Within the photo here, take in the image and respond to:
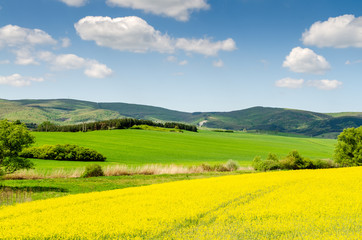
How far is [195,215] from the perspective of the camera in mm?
16406

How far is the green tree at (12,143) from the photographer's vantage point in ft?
88.6

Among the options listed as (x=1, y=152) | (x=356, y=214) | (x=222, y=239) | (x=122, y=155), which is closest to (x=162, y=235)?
(x=222, y=239)

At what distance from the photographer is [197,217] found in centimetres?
1622

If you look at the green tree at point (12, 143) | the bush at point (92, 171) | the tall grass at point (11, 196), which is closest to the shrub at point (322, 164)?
the bush at point (92, 171)

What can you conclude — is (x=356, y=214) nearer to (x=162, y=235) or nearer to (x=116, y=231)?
(x=162, y=235)

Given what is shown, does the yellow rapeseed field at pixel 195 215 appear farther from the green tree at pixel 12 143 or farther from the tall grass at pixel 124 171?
the tall grass at pixel 124 171

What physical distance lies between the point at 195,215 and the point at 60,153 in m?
42.8

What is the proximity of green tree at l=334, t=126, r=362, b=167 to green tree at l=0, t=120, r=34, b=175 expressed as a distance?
54.5 m

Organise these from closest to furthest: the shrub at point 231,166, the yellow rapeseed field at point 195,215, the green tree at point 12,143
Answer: the yellow rapeseed field at point 195,215 < the green tree at point 12,143 < the shrub at point 231,166

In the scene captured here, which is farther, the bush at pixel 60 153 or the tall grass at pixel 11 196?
the bush at pixel 60 153

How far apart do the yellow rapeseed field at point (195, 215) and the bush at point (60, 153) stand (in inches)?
1292

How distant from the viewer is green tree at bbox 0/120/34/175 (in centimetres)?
2700

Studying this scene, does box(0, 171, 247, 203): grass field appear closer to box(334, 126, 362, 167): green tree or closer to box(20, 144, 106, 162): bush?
box(20, 144, 106, 162): bush

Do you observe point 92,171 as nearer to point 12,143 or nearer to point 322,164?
point 12,143
